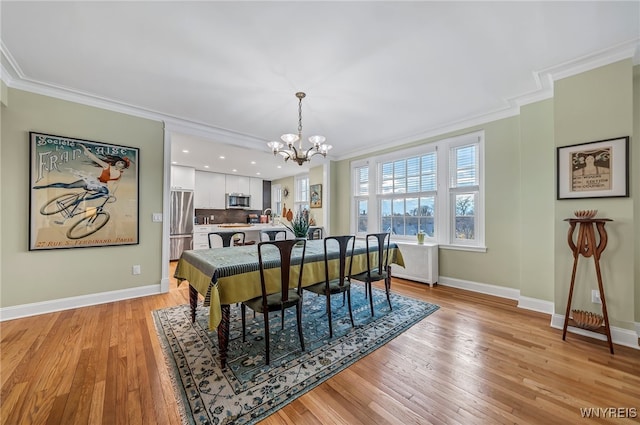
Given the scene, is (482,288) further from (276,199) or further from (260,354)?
(276,199)

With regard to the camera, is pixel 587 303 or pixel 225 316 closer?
pixel 225 316

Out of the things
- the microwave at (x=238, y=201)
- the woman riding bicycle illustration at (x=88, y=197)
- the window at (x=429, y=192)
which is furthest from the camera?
the microwave at (x=238, y=201)

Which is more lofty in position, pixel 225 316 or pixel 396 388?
pixel 225 316

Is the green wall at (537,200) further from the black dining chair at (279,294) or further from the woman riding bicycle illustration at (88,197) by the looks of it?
the woman riding bicycle illustration at (88,197)

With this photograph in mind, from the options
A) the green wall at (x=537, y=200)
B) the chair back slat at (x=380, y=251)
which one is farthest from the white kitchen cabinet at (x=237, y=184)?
the green wall at (x=537, y=200)

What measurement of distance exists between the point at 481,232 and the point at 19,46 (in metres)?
5.63

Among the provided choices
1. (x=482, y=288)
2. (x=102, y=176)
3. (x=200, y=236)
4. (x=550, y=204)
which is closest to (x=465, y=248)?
(x=482, y=288)

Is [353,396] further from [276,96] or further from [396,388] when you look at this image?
[276,96]

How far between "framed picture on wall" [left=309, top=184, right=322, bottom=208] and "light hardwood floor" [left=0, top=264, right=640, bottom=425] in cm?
410

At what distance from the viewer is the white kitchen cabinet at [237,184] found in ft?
24.8

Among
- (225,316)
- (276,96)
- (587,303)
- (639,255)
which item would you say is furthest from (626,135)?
(225,316)

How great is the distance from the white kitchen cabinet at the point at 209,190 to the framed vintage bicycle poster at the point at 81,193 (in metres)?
3.62

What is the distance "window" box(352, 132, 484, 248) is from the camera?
3.81 m

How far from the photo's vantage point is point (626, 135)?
220cm
